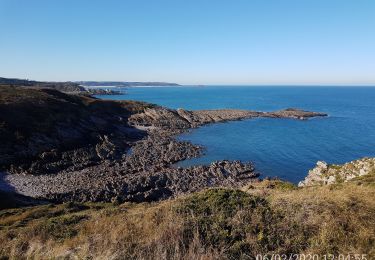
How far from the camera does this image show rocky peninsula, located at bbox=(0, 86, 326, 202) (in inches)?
A: 1705

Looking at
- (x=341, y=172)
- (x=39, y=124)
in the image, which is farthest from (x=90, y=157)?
(x=341, y=172)

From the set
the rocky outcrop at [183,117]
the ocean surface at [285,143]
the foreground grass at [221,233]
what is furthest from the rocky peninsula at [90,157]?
the foreground grass at [221,233]

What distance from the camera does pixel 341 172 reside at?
1236 inches

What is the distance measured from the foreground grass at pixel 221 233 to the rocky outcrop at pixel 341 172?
17.7 m

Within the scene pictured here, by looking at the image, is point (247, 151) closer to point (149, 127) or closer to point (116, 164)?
point (116, 164)

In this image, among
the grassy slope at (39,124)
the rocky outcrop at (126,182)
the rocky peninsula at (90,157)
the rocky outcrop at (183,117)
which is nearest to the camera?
the rocky outcrop at (126,182)

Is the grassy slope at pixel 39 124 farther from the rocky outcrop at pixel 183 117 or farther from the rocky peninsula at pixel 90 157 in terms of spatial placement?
the rocky outcrop at pixel 183 117

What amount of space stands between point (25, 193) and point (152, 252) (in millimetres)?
37288

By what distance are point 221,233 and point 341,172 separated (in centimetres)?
2540

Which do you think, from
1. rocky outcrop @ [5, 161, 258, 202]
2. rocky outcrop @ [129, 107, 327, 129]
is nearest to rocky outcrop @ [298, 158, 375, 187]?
rocky outcrop @ [5, 161, 258, 202]

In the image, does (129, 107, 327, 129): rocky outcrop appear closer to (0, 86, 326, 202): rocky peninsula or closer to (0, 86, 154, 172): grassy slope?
(0, 86, 326, 202): rocky peninsula

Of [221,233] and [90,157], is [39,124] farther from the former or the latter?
[221,233]

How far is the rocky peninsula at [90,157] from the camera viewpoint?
43312 millimetres

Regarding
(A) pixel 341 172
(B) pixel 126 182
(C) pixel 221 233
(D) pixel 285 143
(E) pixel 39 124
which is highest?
(C) pixel 221 233
